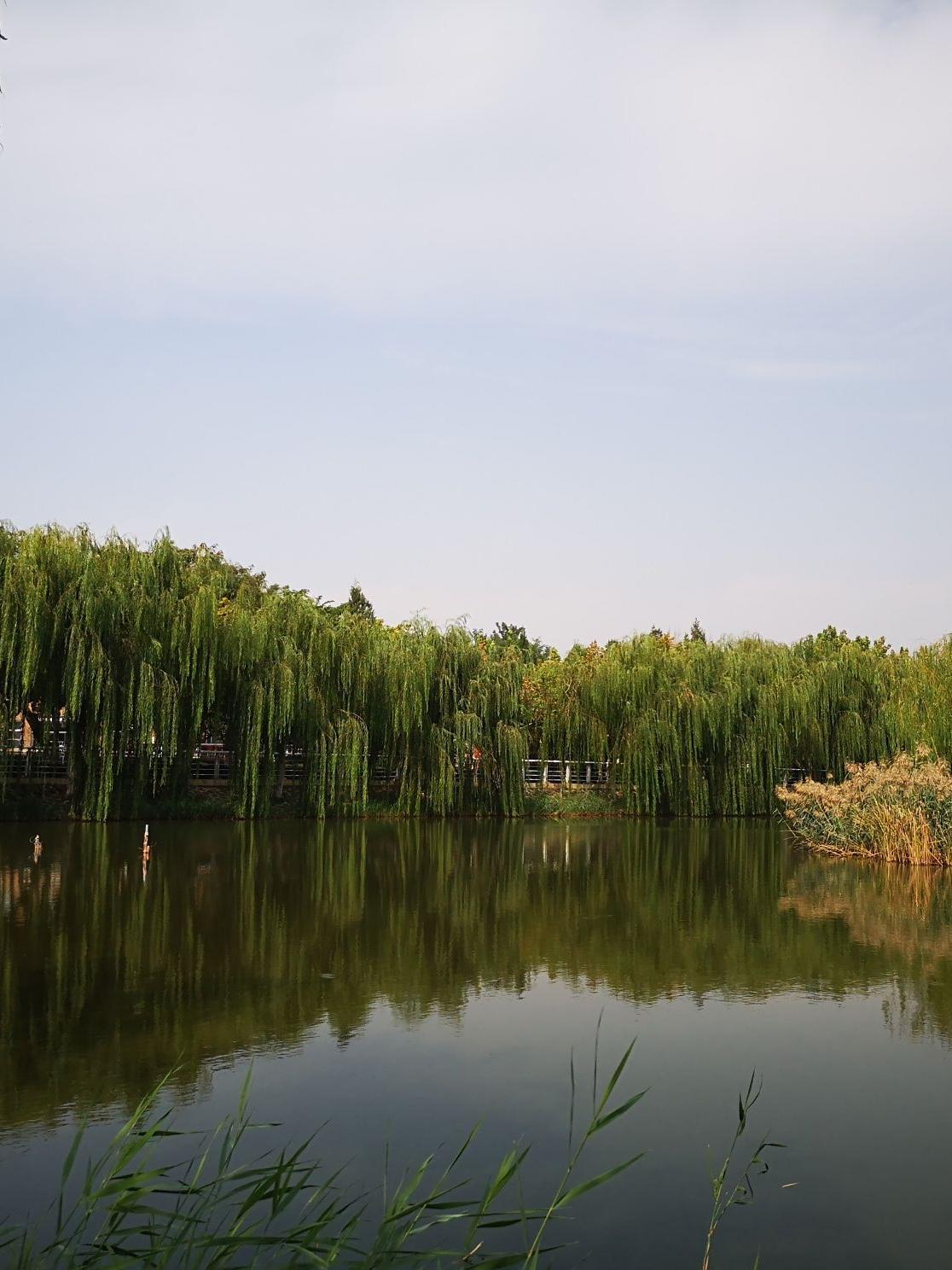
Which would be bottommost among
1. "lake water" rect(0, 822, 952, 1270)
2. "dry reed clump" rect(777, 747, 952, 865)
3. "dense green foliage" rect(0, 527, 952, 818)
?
"lake water" rect(0, 822, 952, 1270)

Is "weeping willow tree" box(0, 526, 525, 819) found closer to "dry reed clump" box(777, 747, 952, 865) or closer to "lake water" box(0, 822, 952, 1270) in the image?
"lake water" box(0, 822, 952, 1270)

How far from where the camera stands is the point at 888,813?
18359mm

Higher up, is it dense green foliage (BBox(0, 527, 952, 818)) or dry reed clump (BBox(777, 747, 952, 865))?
dense green foliage (BBox(0, 527, 952, 818))

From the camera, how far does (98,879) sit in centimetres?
A: 1344

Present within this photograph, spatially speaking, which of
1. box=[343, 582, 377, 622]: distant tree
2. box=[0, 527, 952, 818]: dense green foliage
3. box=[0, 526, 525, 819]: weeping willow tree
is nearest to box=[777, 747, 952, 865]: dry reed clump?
box=[0, 527, 952, 818]: dense green foliage

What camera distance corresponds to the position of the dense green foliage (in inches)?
811

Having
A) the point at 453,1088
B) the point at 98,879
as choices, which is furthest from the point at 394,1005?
the point at 98,879

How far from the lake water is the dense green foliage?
6.57m

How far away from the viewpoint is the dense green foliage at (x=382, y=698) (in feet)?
67.6

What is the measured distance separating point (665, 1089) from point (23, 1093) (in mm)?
3357

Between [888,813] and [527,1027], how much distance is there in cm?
1258

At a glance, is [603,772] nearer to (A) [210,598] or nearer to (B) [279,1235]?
(A) [210,598]

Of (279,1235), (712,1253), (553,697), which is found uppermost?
(553,697)

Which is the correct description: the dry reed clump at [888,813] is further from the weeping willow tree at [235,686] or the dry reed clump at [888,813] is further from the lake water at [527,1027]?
the weeping willow tree at [235,686]
